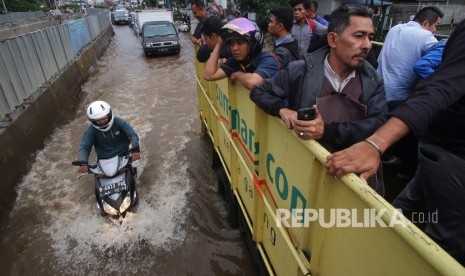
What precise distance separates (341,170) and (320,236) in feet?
1.81

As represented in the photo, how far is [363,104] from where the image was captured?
1.93 meters

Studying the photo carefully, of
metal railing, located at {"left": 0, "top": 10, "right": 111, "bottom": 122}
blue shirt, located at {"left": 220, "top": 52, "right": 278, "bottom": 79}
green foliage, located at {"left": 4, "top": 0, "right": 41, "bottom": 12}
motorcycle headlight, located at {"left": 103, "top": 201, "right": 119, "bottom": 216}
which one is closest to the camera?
blue shirt, located at {"left": 220, "top": 52, "right": 278, "bottom": 79}

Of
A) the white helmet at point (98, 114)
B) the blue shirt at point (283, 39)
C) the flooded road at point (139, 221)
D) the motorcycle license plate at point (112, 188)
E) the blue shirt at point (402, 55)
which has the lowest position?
the flooded road at point (139, 221)

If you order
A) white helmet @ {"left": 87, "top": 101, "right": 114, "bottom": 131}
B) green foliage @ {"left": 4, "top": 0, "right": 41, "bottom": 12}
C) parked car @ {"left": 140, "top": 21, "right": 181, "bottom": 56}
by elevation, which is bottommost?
parked car @ {"left": 140, "top": 21, "right": 181, "bottom": 56}

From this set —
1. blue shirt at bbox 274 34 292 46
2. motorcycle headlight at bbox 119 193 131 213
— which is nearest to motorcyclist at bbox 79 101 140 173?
motorcycle headlight at bbox 119 193 131 213

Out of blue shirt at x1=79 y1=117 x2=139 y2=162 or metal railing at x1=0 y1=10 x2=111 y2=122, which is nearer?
blue shirt at x1=79 y1=117 x2=139 y2=162

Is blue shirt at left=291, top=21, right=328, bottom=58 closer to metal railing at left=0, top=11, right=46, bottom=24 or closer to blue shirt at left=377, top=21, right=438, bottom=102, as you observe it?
blue shirt at left=377, top=21, right=438, bottom=102

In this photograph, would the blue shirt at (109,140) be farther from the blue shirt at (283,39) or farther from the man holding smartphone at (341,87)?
the man holding smartphone at (341,87)

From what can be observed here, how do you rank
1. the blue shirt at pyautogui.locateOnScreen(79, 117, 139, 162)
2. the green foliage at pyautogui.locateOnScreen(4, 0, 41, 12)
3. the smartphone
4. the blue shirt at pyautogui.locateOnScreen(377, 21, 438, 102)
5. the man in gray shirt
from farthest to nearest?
the green foliage at pyautogui.locateOnScreen(4, 0, 41, 12) < the blue shirt at pyautogui.locateOnScreen(79, 117, 139, 162) < the man in gray shirt < the blue shirt at pyautogui.locateOnScreen(377, 21, 438, 102) < the smartphone

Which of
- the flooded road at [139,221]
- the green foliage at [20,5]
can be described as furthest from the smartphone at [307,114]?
the green foliage at [20,5]

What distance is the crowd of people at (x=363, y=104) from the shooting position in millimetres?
1328

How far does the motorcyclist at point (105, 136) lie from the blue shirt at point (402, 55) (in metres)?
3.58

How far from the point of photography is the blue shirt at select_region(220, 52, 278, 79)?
2.75 meters

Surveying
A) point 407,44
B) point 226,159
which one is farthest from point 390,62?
point 226,159
